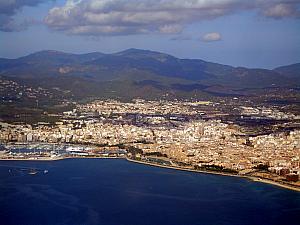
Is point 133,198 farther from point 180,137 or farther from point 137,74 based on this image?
point 137,74

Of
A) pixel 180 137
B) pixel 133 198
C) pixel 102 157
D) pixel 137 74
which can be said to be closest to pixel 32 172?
pixel 102 157

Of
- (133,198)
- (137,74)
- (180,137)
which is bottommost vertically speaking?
(133,198)

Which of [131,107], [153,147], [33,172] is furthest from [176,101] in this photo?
[33,172]

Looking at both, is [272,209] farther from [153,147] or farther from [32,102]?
[32,102]

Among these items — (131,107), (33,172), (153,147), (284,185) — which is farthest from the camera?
(131,107)

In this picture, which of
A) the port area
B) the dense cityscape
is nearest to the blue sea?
the port area

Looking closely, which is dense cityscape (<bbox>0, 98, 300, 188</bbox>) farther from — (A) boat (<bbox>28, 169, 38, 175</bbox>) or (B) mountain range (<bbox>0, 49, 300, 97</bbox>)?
(B) mountain range (<bbox>0, 49, 300, 97</bbox>)
